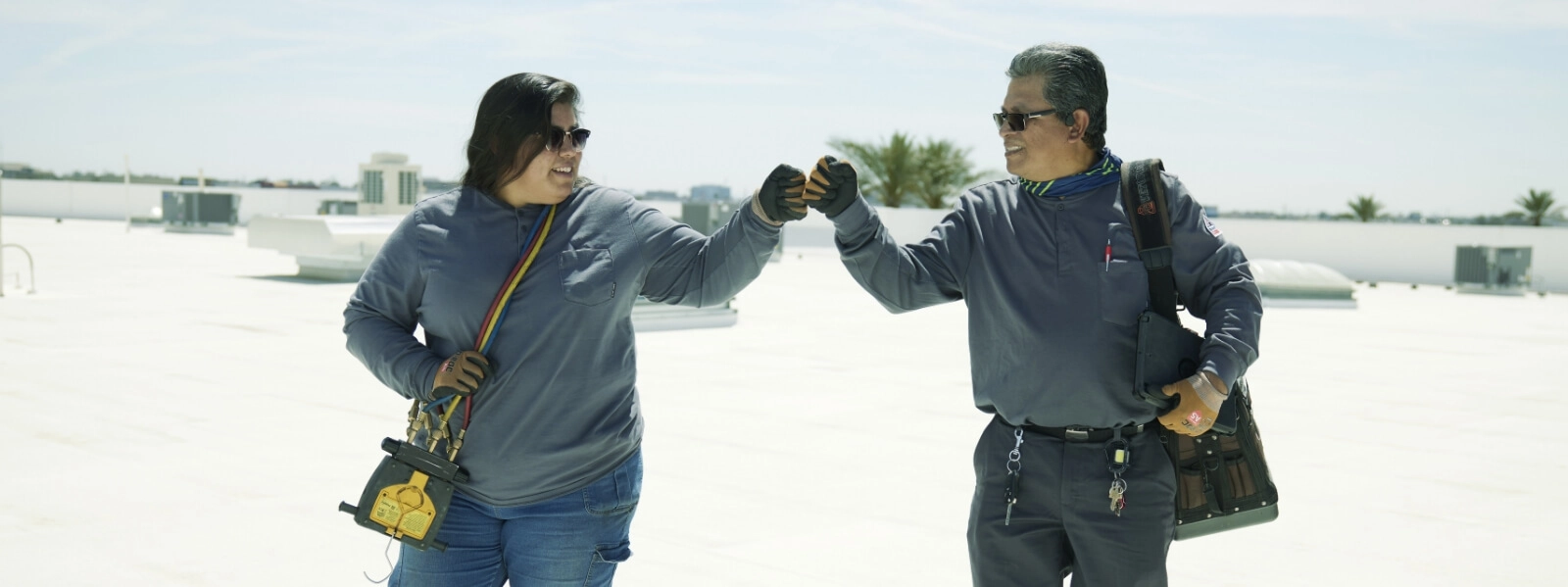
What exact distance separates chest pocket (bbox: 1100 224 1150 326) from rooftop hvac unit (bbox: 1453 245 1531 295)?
26123 millimetres

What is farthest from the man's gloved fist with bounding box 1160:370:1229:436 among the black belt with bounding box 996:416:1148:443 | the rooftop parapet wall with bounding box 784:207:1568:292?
the rooftop parapet wall with bounding box 784:207:1568:292

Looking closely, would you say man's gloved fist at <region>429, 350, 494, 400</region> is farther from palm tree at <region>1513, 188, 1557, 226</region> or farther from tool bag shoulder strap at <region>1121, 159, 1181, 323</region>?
palm tree at <region>1513, 188, 1557, 226</region>

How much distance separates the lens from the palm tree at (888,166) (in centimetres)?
4062

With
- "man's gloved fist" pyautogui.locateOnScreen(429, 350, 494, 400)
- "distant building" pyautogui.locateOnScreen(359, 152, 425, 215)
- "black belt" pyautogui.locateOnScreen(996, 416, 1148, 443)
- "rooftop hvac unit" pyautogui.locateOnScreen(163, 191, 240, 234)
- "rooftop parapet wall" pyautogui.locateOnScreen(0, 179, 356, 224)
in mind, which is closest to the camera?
"man's gloved fist" pyautogui.locateOnScreen(429, 350, 494, 400)

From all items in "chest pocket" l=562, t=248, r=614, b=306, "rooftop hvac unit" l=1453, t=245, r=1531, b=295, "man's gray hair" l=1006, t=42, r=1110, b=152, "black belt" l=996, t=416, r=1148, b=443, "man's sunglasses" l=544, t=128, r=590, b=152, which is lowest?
"rooftop hvac unit" l=1453, t=245, r=1531, b=295

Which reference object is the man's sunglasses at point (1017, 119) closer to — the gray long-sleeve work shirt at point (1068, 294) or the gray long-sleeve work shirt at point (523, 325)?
the gray long-sleeve work shirt at point (1068, 294)

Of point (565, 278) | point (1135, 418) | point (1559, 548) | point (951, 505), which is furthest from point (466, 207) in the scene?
point (1559, 548)

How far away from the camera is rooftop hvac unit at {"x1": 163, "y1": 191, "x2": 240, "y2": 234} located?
1491 inches

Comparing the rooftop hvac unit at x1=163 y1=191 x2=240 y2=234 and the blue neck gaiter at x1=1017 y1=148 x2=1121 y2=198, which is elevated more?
the blue neck gaiter at x1=1017 y1=148 x2=1121 y2=198

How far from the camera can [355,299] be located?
2977 millimetres

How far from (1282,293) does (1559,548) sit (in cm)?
1597

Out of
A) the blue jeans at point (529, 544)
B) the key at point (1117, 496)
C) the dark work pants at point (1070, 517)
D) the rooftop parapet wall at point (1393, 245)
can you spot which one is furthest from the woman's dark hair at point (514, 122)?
the rooftop parapet wall at point (1393, 245)

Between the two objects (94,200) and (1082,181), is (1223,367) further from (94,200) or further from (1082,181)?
(94,200)

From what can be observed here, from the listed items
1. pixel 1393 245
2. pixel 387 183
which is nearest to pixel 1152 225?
pixel 387 183
